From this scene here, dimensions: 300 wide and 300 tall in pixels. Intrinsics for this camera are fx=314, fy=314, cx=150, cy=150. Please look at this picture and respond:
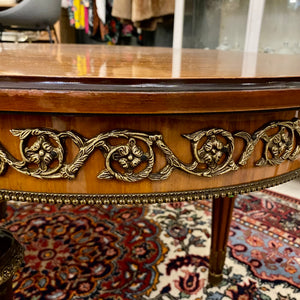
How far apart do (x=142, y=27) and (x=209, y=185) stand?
1.60 meters

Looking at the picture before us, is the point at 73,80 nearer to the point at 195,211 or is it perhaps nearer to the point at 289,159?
the point at 289,159

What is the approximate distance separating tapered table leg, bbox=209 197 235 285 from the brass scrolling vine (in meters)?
0.34

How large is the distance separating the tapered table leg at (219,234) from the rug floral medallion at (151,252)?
0.03 metres

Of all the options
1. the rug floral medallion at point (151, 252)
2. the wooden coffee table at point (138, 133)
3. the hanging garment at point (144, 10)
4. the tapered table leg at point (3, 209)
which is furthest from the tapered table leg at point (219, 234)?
the hanging garment at point (144, 10)

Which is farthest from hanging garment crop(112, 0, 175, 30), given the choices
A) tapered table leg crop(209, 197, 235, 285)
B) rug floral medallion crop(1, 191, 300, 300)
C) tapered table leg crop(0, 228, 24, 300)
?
tapered table leg crop(0, 228, 24, 300)

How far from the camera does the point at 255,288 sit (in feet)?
2.15

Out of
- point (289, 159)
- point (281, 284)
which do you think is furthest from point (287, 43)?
point (289, 159)

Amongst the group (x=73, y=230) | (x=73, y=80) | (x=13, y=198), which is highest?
(x=73, y=80)

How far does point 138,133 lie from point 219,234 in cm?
45

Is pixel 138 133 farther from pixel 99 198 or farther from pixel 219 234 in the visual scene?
pixel 219 234

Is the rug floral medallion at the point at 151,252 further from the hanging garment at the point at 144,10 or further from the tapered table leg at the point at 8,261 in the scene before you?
the hanging garment at the point at 144,10

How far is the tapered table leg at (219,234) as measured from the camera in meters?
0.62

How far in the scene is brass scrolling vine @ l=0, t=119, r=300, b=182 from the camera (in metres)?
0.26

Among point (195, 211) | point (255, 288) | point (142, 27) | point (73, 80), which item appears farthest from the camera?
point (142, 27)
